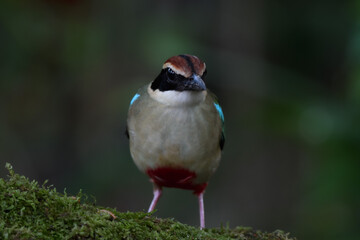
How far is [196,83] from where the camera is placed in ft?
15.7

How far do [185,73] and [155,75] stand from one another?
4891 millimetres

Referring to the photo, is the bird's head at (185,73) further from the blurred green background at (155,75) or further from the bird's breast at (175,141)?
the blurred green background at (155,75)

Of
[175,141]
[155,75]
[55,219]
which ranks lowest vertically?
[55,219]

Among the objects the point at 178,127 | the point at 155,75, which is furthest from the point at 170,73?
the point at 155,75

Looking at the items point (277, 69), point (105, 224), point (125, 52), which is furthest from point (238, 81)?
point (105, 224)

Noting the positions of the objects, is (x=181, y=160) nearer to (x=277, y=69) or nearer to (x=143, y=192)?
(x=277, y=69)

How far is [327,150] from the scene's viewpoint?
698 cm

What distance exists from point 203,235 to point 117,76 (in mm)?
7271

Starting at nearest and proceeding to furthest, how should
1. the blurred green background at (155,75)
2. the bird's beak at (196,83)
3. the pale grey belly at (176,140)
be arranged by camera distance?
the bird's beak at (196,83), the pale grey belly at (176,140), the blurred green background at (155,75)

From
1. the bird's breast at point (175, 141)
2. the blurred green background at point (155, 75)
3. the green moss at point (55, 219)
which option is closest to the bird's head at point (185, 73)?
the bird's breast at point (175, 141)

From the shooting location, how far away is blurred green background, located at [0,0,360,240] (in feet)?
29.5

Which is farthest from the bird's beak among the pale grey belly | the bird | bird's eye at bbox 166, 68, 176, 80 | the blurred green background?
the blurred green background

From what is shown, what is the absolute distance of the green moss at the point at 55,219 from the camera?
2969mm

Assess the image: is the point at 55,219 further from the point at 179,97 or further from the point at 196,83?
the point at 179,97
